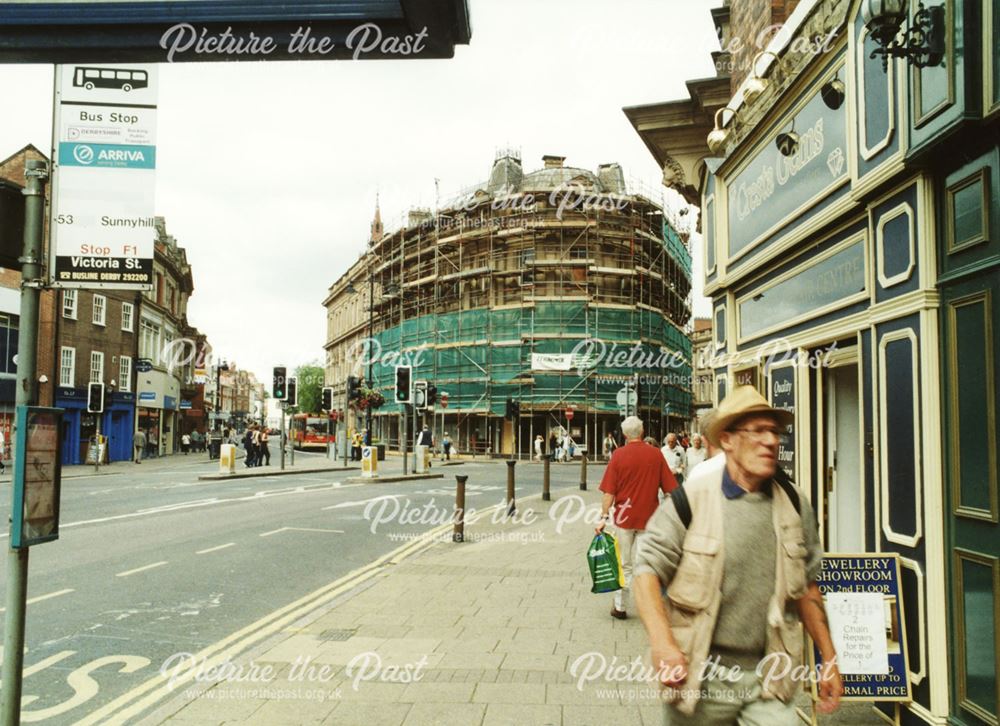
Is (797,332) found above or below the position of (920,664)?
above

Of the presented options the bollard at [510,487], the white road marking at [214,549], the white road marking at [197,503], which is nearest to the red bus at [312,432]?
the white road marking at [197,503]

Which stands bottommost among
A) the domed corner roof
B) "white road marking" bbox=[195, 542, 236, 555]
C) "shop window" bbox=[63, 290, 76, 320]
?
"white road marking" bbox=[195, 542, 236, 555]

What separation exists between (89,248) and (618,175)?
5648cm

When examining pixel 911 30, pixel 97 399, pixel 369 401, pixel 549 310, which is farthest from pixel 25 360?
pixel 549 310

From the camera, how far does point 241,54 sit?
220cm

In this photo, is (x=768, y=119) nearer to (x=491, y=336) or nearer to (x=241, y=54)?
(x=241, y=54)

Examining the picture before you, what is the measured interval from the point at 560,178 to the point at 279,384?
27.3m

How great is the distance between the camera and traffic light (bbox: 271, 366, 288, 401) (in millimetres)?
31406

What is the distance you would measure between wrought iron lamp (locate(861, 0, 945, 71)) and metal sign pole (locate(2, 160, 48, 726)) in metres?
4.61

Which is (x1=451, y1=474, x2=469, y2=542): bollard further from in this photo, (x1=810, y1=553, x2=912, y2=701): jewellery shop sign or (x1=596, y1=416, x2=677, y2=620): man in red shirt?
(x1=810, y1=553, x2=912, y2=701): jewellery shop sign

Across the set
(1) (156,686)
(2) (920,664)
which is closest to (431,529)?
(1) (156,686)

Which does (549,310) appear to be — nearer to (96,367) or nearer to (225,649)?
(96,367)

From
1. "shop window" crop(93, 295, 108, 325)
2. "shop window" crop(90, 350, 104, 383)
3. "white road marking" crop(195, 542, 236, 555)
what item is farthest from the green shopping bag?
"shop window" crop(93, 295, 108, 325)

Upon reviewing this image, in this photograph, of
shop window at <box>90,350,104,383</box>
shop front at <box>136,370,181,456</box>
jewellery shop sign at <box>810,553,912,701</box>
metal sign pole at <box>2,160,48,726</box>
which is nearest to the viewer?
metal sign pole at <box>2,160,48,726</box>
